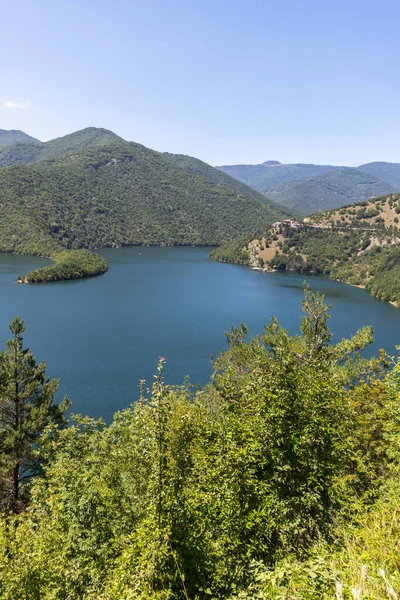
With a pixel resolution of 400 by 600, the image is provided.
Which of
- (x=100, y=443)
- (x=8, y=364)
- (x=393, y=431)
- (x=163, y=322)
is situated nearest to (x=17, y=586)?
(x=100, y=443)

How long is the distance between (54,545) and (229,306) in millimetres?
89933

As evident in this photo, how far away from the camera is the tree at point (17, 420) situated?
22.8m

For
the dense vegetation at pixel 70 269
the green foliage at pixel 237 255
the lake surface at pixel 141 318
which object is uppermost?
the green foliage at pixel 237 255

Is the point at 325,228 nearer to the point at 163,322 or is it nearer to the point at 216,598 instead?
the point at 163,322

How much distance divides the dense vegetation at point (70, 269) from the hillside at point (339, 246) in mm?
73066

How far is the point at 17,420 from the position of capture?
23969mm

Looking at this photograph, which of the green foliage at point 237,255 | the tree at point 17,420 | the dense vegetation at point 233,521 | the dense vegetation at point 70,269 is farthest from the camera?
the green foliage at point 237,255

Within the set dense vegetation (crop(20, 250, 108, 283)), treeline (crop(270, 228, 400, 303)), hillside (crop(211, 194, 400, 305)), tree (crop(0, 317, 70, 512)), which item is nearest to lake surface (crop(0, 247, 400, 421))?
dense vegetation (crop(20, 250, 108, 283))

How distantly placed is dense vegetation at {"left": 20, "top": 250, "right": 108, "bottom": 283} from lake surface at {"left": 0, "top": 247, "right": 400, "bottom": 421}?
504 cm

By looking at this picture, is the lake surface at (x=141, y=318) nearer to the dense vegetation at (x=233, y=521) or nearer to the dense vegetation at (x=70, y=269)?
the dense vegetation at (x=70, y=269)

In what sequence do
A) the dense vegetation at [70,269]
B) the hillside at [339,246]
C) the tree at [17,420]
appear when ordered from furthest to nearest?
1. the hillside at [339,246]
2. the dense vegetation at [70,269]
3. the tree at [17,420]

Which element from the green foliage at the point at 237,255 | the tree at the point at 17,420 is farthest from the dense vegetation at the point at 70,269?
the tree at the point at 17,420

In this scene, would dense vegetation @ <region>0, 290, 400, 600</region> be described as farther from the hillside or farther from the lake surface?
the hillside

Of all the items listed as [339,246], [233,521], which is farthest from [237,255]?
[233,521]
